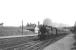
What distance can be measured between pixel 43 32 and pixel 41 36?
1.65 metres

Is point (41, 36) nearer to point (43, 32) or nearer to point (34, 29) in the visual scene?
point (43, 32)

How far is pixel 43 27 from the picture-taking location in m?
42.5

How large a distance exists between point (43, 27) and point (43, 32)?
1.64 meters

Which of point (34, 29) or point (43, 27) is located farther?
point (34, 29)

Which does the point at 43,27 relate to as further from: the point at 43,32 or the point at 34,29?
the point at 34,29

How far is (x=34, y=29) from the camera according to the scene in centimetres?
8750

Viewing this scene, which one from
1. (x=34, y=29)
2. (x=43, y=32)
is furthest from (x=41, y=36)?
(x=34, y=29)

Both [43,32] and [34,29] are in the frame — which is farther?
[34,29]

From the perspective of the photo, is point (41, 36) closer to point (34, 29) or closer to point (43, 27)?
point (43, 27)

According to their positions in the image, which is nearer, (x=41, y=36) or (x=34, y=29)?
(x=41, y=36)

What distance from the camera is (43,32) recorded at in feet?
138

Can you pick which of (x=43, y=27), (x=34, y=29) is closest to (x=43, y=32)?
(x=43, y=27)

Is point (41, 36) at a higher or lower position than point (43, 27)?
lower
